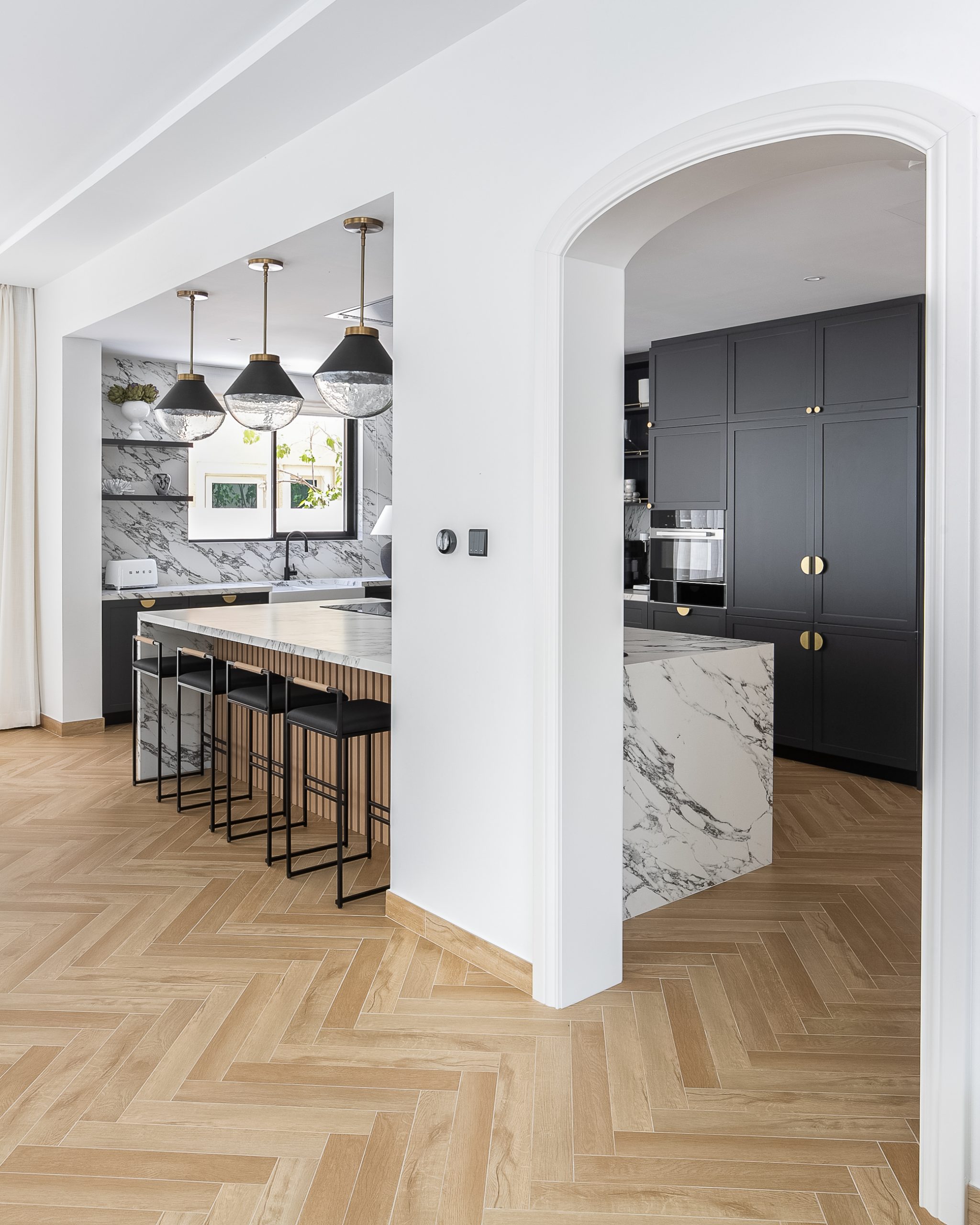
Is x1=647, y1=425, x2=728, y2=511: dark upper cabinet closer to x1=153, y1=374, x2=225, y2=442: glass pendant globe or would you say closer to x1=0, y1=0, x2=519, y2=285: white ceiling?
x1=153, y1=374, x2=225, y2=442: glass pendant globe

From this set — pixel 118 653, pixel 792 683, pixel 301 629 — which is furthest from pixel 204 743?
pixel 792 683

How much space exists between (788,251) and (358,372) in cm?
201

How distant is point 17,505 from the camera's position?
20.2 feet

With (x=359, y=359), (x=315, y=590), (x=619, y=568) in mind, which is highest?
(x=359, y=359)

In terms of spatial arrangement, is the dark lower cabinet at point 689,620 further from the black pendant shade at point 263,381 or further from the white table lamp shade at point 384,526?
the black pendant shade at point 263,381

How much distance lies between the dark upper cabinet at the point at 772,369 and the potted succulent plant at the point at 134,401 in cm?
410

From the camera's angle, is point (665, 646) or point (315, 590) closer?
point (665, 646)

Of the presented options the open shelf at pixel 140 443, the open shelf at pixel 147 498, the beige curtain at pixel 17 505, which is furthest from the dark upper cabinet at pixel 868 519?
the beige curtain at pixel 17 505

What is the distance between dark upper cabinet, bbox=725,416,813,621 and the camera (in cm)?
533

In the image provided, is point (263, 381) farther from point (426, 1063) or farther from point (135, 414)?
point (135, 414)

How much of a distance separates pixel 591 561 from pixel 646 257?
7.15ft

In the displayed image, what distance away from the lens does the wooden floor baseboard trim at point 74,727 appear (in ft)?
20.0

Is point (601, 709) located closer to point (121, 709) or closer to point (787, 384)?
point (787, 384)

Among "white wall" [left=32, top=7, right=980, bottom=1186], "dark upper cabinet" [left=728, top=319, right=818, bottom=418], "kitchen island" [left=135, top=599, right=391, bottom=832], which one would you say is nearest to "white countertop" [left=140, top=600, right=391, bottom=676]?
"kitchen island" [left=135, top=599, right=391, bottom=832]
